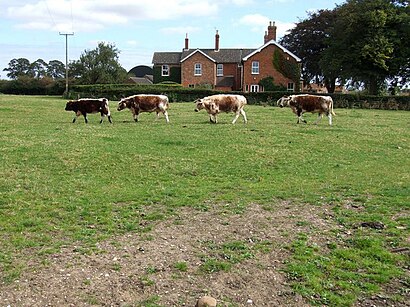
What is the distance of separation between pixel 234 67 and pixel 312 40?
13.2m

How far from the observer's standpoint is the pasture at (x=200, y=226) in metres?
5.01

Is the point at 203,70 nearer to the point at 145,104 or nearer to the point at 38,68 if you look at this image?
the point at 145,104

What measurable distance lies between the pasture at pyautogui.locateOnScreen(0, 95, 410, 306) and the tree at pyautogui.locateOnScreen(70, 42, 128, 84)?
71.4 metres

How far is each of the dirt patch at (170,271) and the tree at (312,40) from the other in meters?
66.8

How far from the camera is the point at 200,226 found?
7086 mm

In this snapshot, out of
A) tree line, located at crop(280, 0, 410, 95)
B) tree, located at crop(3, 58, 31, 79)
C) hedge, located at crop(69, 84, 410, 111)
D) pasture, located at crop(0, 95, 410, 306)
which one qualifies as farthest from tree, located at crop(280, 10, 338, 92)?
tree, located at crop(3, 58, 31, 79)

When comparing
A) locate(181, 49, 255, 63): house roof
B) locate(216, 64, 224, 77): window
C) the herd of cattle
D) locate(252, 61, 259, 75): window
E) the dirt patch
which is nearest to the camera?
the dirt patch

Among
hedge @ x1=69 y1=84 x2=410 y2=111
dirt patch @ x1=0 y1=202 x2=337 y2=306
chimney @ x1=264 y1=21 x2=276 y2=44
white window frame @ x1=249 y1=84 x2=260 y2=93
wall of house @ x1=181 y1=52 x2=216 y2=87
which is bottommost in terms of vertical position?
dirt patch @ x1=0 y1=202 x2=337 y2=306

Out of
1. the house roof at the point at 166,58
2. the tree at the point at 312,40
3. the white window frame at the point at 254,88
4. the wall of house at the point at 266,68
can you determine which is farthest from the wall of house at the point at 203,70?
the tree at the point at 312,40

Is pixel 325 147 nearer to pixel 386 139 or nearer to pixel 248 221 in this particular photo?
pixel 386 139

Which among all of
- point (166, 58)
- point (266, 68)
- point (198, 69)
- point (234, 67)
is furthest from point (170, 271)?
point (166, 58)

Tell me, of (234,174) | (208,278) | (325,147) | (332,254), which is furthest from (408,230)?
(325,147)

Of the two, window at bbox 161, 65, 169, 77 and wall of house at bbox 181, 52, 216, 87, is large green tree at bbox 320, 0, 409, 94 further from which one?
window at bbox 161, 65, 169, 77

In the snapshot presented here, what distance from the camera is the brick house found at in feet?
214
